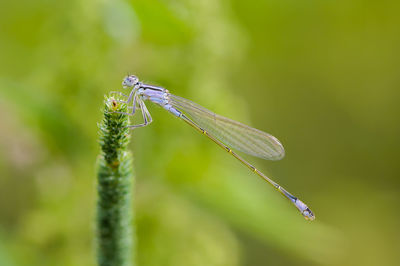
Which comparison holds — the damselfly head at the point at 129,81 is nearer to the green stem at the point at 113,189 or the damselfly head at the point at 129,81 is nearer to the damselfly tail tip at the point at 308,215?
the green stem at the point at 113,189

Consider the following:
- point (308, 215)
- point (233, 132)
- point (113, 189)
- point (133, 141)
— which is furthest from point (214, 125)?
point (113, 189)

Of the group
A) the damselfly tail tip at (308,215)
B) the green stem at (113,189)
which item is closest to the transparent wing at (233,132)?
the damselfly tail tip at (308,215)

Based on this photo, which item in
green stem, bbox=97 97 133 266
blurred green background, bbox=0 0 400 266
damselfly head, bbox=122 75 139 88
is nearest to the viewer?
green stem, bbox=97 97 133 266

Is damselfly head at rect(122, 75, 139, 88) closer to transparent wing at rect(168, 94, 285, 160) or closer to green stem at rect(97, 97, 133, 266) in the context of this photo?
transparent wing at rect(168, 94, 285, 160)

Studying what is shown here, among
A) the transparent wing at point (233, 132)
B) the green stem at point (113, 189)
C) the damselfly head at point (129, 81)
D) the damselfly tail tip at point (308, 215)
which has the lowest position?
the green stem at point (113, 189)

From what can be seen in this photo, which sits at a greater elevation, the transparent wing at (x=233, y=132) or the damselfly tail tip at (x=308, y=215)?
the transparent wing at (x=233, y=132)

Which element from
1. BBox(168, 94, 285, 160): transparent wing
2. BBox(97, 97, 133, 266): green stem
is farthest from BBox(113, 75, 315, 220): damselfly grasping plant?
BBox(97, 97, 133, 266): green stem

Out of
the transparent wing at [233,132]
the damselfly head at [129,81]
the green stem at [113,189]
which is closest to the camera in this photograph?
the green stem at [113,189]

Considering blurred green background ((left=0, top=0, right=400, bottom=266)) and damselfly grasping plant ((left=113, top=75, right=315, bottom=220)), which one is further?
damselfly grasping plant ((left=113, top=75, right=315, bottom=220))
